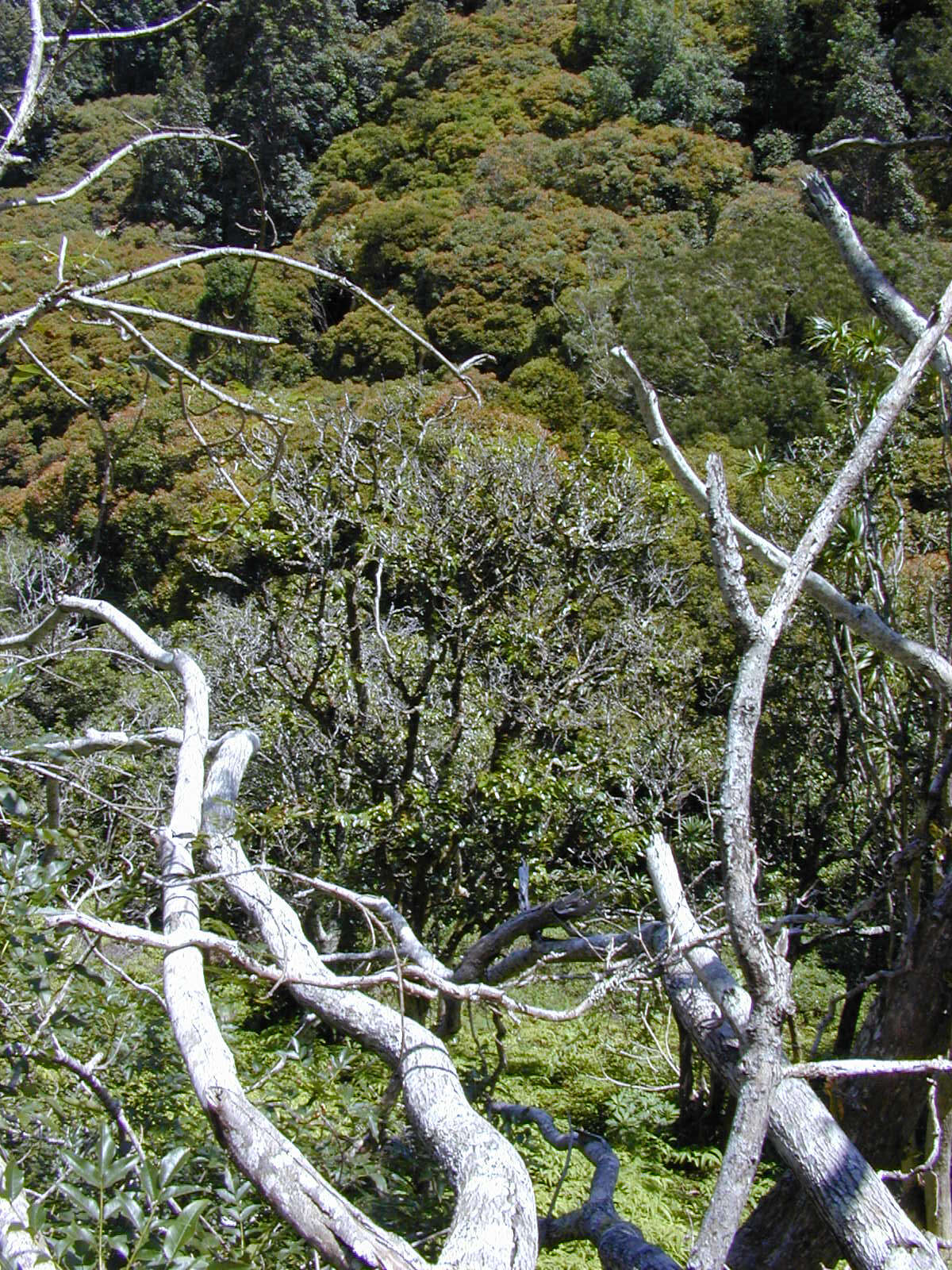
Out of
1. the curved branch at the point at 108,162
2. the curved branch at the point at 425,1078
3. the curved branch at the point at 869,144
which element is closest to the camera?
the curved branch at the point at 425,1078

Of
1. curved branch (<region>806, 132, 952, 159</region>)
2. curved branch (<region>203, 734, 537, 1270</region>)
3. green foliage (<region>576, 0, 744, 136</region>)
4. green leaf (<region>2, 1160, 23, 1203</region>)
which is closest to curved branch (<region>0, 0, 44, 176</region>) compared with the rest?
curved branch (<region>203, 734, 537, 1270</region>)

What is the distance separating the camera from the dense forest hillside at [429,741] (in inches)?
73.8

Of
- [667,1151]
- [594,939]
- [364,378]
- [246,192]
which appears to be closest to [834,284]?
[364,378]

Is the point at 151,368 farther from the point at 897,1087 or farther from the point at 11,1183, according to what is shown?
the point at 897,1087

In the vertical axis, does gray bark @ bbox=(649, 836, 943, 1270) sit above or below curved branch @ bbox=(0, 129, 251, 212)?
below

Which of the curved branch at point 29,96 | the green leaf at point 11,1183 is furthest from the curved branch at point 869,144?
the green leaf at point 11,1183

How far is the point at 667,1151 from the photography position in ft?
18.2

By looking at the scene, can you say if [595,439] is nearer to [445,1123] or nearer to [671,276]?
[445,1123]

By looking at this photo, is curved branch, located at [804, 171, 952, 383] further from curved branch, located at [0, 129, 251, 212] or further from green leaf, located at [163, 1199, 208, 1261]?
green leaf, located at [163, 1199, 208, 1261]

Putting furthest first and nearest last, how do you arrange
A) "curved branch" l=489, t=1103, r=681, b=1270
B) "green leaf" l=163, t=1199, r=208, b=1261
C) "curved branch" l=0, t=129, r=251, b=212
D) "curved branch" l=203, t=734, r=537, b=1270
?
"curved branch" l=489, t=1103, r=681, b=1270, "curved branch" l=0, t=129, r=251, b=212, "curved branch" l=203, t=734, r=537, b=1270, "green leaf" l=163, t=1199, r=208, b=1261

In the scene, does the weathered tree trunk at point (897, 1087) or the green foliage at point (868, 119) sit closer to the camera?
the weathered tree trunk at point (897, 1087)

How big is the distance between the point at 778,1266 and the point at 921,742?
3.11 meters

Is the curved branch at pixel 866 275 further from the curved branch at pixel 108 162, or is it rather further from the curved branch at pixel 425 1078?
the curved branch at pixel 425 1078

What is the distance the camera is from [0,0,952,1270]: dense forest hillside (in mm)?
1874
